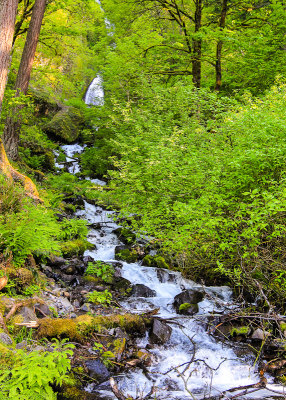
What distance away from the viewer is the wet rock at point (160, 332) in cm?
446

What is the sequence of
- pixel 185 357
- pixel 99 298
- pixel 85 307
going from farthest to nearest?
pixel 99 298, pixel 85 307, pixel 185 357

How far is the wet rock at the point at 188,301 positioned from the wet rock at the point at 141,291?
2.01 feet

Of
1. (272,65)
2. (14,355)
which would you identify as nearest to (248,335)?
(14,355)

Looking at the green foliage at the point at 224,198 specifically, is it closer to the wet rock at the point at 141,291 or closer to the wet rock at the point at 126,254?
the wet rock at the point at 141,291

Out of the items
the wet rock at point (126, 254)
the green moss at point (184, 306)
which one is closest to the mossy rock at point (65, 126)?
the wet rock at point (126, 254)

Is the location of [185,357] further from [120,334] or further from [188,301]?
[188,301]

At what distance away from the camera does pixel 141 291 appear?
6.15 meters

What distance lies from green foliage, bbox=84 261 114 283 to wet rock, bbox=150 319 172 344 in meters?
1.82

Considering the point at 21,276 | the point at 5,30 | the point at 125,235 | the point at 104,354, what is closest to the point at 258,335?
the point at 104,354

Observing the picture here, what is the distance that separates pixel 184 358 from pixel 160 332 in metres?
0.49

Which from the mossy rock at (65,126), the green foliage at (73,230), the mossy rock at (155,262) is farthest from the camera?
the mossy rock at (65,126)

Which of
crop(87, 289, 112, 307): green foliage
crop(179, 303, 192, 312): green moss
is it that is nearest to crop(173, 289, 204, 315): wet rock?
crop(179, 303, 192, 312): green moss

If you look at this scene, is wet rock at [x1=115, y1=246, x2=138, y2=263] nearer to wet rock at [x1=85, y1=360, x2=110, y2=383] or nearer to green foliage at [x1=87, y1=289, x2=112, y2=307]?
green foliage at [x1=87, y1=289, x2=112, y2=307]

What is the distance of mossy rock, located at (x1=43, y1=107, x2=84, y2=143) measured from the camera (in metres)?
16.3
